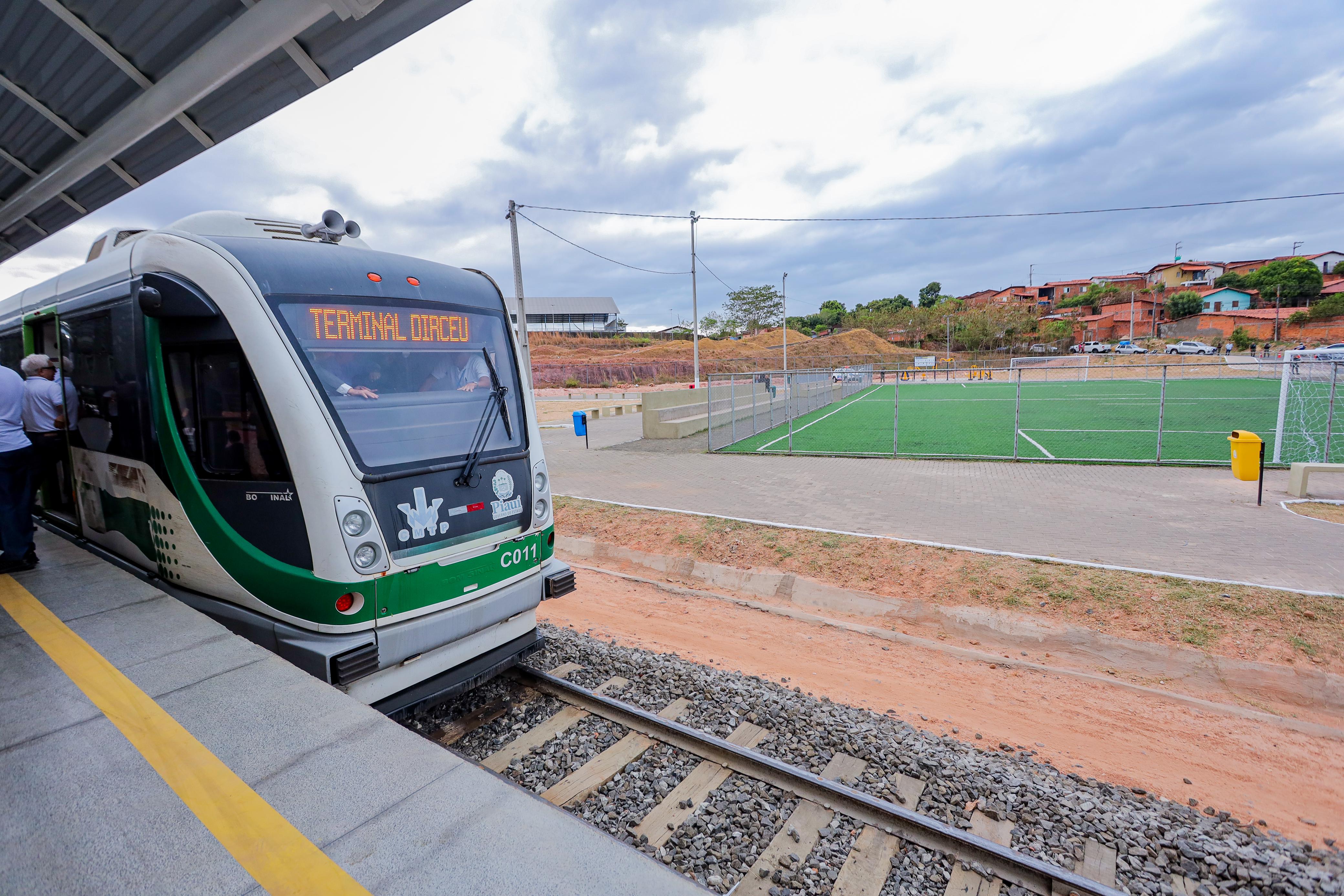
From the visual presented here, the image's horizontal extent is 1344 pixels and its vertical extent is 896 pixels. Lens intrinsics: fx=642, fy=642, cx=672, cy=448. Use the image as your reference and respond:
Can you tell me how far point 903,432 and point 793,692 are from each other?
16773mm

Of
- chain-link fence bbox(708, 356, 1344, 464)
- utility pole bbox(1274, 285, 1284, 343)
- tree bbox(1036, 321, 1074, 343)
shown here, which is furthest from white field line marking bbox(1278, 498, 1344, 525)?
tree bbox(1036, 321, 1074, 343)

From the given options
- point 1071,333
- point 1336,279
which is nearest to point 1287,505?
point 1071,333

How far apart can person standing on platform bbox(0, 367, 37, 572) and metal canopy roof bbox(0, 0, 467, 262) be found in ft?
9.81

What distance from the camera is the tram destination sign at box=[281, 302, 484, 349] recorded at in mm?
3914

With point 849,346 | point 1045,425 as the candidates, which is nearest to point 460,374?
point 1045,425

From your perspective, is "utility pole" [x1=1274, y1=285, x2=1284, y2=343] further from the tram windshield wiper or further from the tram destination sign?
the tram destination sign

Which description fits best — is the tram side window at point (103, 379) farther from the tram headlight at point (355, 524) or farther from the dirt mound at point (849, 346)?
the dirt mound at point (849, 346)

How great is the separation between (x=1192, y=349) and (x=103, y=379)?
81.5 metres

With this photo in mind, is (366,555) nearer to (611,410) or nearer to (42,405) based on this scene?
(42,405)

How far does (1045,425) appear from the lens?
21.6m

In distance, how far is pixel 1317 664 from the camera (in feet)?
17.7

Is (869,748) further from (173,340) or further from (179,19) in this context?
(179,19)

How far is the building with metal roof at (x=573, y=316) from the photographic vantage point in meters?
104

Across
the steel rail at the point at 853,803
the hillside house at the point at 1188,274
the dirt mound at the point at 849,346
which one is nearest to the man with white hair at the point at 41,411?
the steel rail at the point at 853,803
